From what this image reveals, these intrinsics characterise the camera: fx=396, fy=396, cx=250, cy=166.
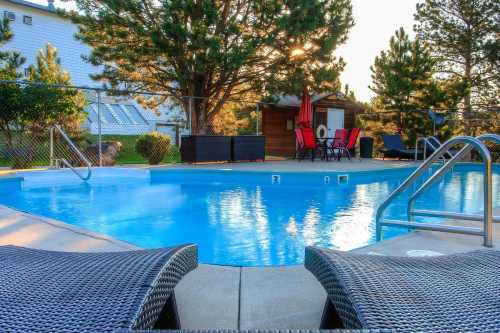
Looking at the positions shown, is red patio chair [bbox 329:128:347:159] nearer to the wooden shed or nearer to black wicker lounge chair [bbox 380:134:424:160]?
black wicker lounge chair [bbox 380:134:424:160]

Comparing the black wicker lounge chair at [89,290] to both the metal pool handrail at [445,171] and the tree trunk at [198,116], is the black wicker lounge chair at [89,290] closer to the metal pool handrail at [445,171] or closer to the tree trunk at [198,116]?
the metal pool handrail at [445,171]

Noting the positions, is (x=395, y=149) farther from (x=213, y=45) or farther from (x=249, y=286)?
(x=249, y=286)

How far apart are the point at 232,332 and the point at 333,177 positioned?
7.48 meters

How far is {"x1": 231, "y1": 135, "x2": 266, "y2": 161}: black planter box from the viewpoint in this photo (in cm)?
1121

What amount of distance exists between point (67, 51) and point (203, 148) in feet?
45.1

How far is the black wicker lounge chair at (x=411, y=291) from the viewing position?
0.99 m

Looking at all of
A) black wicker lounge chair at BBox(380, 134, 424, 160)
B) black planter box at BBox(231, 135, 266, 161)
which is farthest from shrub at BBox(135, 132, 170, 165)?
black wicker lounge chair at BBox(380, 134, 424, 160)

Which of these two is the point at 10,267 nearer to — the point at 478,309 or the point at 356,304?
the point at 356,304

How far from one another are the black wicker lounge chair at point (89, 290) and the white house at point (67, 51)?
1528 centimetres

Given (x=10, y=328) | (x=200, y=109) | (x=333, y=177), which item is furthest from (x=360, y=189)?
(x=10, y=328)

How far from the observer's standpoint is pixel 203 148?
1041 cm

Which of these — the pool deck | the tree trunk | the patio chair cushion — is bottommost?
the pool deck

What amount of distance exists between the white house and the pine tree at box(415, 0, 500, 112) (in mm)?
11215

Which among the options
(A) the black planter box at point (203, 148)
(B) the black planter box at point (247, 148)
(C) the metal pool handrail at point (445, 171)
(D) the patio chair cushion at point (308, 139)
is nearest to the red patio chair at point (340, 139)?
(D) the patio chair cushion at point (308, 139)
